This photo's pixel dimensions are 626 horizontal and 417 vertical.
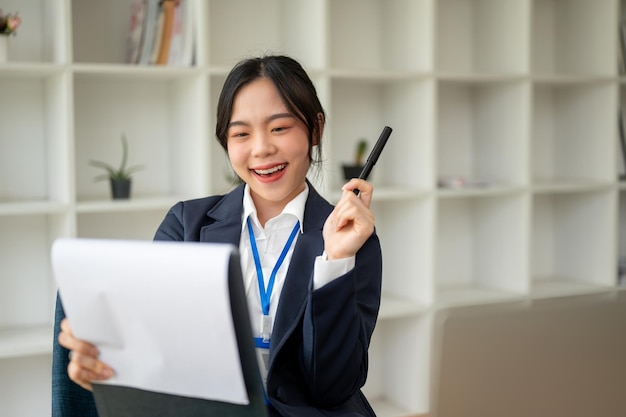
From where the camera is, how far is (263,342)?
141 cm

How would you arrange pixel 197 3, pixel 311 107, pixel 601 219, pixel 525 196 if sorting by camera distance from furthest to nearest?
pixel 601 219 < pixel 525 196 < pixel 197 3 < pixel 311 107

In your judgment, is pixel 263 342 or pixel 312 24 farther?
pixel 312 24

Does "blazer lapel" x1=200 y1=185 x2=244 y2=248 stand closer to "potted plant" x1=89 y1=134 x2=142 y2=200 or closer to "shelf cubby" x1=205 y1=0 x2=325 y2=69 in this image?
"potted plant" x1=89 y1=134 x2=142 y2=200

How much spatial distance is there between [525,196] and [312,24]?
1175mm

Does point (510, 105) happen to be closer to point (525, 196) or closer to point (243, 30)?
point (525, 196)

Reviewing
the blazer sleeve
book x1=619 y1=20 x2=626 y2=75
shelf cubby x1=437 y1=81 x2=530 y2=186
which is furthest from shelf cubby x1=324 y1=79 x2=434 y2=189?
the blazer sleeve

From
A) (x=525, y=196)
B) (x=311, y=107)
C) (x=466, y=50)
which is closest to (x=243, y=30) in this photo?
(x=466, y=50)

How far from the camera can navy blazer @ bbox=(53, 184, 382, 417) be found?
1.27 meters

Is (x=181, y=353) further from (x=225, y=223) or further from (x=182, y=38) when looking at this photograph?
(x=182, y=38)

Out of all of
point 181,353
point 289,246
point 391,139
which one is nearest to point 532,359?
point 181,353

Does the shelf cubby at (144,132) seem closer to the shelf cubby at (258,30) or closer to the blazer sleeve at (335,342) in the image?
the shelf cubby at (258,30)

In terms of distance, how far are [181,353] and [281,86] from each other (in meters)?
0.65

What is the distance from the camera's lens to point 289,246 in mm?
1501

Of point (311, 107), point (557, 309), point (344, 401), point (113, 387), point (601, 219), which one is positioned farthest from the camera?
point (601, 219)
